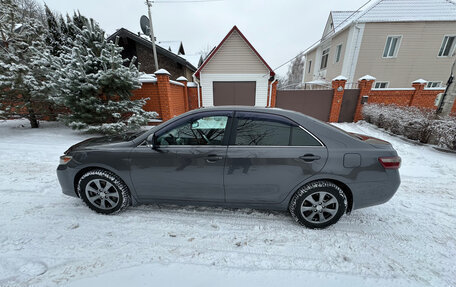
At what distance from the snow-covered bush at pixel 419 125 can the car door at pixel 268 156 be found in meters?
6.00

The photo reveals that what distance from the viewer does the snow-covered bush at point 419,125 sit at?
4.90 meters

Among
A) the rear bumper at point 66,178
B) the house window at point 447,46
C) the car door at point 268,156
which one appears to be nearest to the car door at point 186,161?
the car door at point 268,156

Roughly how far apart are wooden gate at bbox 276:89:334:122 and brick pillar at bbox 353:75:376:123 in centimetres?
144

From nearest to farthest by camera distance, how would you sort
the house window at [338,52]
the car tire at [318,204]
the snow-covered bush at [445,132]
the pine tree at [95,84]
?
the car tire at [318,204] < the snow-covered bush at [445,132] < the pine tree at [95,84] < the house window at [338,52]

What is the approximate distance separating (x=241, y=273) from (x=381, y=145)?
7.23 feet

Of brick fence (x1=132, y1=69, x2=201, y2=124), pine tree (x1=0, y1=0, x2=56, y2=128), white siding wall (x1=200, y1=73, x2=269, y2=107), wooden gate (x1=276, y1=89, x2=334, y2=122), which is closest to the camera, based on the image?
pine tree (x1=0, y1=0, x2=56, y2=128)

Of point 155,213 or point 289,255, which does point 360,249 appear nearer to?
point 289,255

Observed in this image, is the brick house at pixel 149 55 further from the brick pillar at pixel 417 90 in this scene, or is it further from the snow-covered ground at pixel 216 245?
the brick pillar at pixel 417 90

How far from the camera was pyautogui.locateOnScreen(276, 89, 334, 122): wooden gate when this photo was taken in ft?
31.8

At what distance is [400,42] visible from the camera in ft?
42.7

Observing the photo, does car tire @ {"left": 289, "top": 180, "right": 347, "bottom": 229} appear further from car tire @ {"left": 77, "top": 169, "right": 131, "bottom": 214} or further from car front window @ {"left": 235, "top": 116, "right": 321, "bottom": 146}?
car tire @ {"left": 77, "top": 169, "right": 131, "bottom": 214}

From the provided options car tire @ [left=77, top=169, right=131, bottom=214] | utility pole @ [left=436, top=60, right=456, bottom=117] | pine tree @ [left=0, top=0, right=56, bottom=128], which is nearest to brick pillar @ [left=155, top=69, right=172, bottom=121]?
pine tree @ [left=0, top=0, right=56, bottom=128]

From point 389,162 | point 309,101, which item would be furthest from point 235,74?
point 389,162

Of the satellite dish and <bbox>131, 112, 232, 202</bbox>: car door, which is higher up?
the satellite dish
